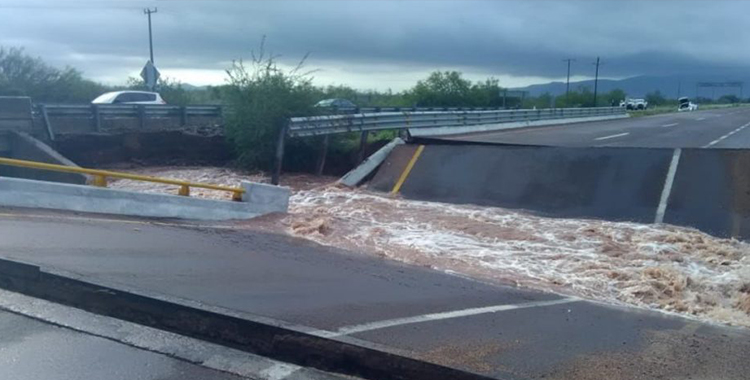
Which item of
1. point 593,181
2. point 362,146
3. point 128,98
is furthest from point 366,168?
point 128,98

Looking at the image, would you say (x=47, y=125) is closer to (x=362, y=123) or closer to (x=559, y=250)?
(x=362, y=123)

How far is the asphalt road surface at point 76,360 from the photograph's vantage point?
7.55m

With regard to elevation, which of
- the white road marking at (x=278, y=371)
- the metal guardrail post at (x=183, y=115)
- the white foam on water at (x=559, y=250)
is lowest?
the white foam on water at (x=559, y=250)

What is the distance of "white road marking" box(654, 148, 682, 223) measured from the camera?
1969 centimetres

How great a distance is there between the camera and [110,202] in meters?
17.4

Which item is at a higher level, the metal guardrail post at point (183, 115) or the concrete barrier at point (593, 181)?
the metal guardrail post at point (183, 115)

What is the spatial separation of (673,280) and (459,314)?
5.79 m

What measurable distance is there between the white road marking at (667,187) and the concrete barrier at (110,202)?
336 inches

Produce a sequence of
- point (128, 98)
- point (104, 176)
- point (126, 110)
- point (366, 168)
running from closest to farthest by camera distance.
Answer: point (104, 176) < point (366, 168) < point (126, 110) < point (128, 98)

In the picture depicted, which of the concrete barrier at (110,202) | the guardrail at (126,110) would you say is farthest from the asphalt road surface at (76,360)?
the guardrail at (126,110)

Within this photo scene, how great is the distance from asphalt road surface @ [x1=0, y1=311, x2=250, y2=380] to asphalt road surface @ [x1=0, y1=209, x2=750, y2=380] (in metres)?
1.36

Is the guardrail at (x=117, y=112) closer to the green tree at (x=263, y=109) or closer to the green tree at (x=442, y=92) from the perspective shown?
the green tree at (x=263, y=109)

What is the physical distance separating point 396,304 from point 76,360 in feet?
12.9

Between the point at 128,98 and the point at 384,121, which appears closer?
the point at 384,121
